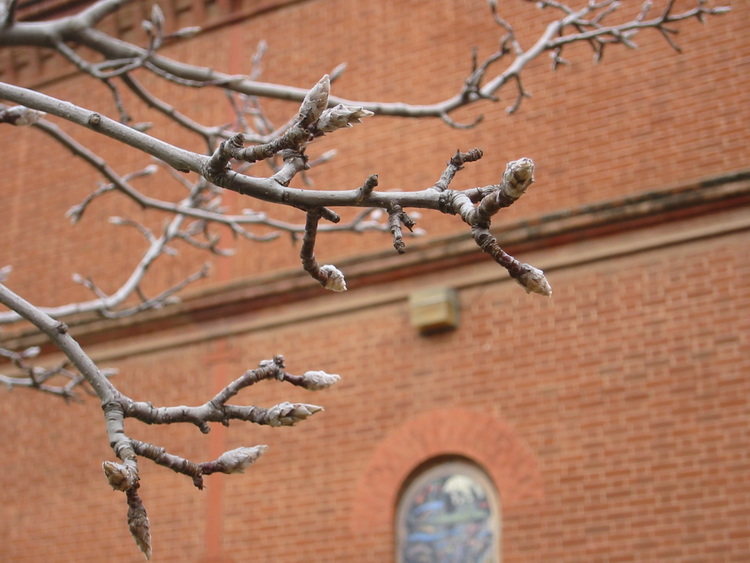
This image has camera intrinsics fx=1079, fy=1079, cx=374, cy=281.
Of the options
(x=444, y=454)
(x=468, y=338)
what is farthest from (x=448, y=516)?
(x=468, y=338)

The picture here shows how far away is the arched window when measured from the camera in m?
8.43

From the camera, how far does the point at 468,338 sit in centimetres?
893

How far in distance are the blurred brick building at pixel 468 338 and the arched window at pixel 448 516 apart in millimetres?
58

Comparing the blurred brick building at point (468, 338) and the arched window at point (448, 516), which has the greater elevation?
the blurred brick building at point (468, 338)

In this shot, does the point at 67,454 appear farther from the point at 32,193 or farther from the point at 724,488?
the point at 724,488

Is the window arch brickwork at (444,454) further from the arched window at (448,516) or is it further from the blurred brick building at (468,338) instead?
the arched window at (448,516)

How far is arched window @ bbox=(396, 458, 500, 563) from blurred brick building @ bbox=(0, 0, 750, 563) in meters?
0.06

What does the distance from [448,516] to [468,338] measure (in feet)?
4.76

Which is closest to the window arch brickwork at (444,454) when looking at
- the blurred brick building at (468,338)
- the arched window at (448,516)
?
the blurred brick building at (468,338)

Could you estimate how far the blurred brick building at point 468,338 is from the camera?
7969 millimetres

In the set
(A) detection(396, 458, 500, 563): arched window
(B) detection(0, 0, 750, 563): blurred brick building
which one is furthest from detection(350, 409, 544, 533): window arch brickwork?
(A) detection(396, 458, 500, 563): arched window

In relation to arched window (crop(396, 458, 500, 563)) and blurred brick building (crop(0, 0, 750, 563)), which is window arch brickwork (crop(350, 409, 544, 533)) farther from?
arched window (crop(396, 458, 500, 563))

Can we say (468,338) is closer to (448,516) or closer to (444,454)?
(444,454)

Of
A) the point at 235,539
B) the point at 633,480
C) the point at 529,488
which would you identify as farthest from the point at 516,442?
the point at 235,539
